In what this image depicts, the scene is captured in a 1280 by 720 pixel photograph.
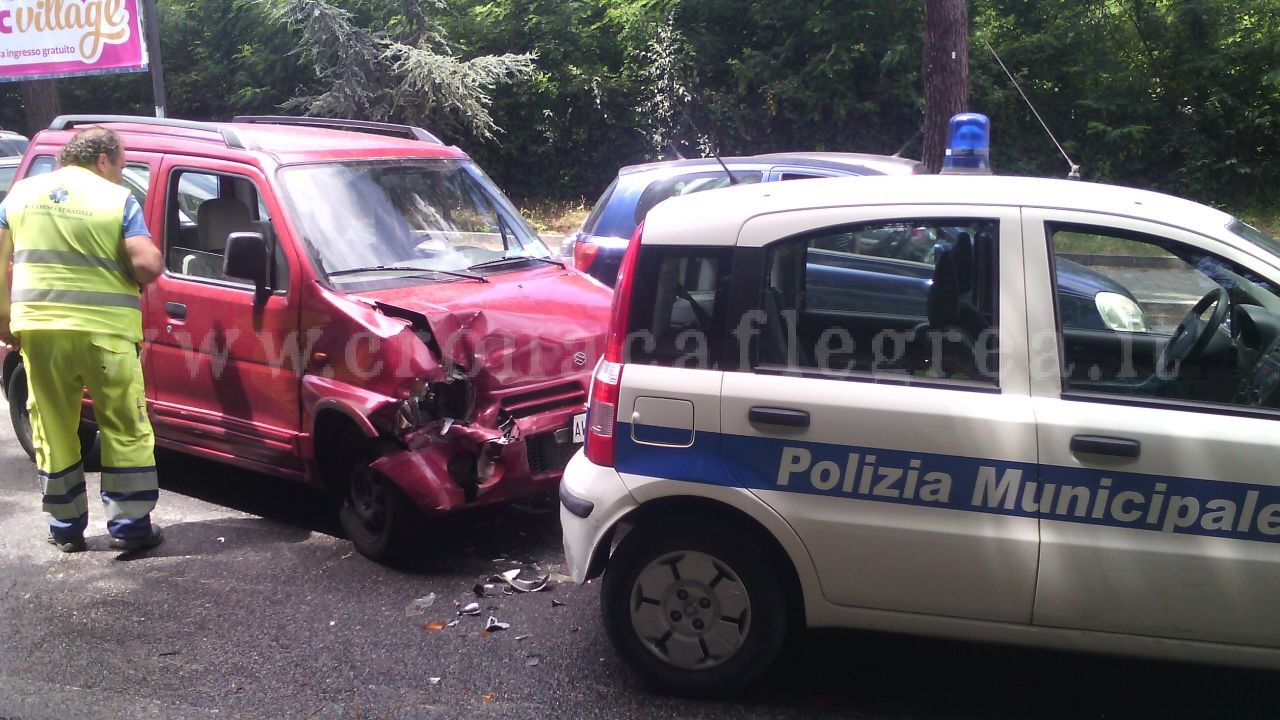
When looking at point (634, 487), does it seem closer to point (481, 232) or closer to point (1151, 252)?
point (1151, 252)

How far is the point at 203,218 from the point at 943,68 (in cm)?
719

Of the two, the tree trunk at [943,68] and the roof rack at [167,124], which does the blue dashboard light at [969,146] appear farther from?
the roof rack at [167,124]

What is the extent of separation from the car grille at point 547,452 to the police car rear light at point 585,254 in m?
3.01

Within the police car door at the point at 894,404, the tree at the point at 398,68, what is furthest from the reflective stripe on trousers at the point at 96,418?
the tree at the point at 398,68

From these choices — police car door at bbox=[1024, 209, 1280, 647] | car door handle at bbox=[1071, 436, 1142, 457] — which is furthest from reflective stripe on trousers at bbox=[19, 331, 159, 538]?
car door handle at bbox=[1071, 436, 1142, 457]

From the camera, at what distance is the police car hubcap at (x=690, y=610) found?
12.0ft

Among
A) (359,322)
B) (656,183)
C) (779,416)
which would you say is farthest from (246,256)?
(656,183)

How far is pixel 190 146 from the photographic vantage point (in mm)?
5676

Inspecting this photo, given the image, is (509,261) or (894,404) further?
(509,261)

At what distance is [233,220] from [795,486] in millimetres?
3503

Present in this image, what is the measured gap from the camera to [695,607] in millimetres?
3707

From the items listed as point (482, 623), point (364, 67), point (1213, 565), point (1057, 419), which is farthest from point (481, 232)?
point (364, 67)

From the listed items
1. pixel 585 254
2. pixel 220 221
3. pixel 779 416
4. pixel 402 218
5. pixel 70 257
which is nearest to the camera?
pixel 779 416

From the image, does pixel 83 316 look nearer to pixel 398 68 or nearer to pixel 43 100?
pixel 398 68
